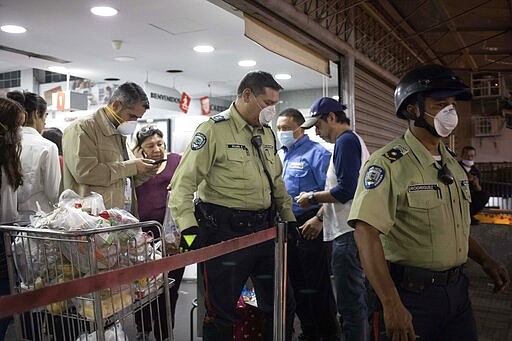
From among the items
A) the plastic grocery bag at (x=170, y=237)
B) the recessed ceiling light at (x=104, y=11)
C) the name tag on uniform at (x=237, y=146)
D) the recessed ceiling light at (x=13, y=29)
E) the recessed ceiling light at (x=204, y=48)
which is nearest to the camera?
the name tag on uniform at (x=237, y=146)

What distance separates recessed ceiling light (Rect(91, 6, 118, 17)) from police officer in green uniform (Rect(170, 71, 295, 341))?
316 centimetres

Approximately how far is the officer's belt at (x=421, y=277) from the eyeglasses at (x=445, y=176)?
1.13 ft

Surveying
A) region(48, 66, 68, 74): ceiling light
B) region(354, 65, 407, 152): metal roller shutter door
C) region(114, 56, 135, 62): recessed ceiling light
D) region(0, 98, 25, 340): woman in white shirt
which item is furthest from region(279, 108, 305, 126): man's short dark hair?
region(48, 66, 68, 74): ceiling light

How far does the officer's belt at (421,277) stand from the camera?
1879 millimetres

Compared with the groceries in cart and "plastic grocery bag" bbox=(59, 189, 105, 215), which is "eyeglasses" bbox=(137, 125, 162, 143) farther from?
the groceries in cart

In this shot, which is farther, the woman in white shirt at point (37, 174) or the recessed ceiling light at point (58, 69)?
the recessed ceiling light at point (58, 69)

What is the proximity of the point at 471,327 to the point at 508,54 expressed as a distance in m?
7.10

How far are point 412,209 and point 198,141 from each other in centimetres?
116

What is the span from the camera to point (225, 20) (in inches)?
226

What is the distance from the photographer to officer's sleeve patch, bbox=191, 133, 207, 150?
2553mm

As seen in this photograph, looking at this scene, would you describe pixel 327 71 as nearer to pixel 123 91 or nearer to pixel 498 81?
pixel 123 91

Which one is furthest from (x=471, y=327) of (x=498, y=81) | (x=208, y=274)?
(x=498, y=81)

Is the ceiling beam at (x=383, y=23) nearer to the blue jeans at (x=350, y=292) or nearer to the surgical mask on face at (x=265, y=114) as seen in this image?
the surgical mask on face at (x=265, y=114)

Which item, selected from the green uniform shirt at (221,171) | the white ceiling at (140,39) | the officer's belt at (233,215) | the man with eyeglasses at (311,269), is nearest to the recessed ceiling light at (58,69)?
the white ceiling at (140,39)
